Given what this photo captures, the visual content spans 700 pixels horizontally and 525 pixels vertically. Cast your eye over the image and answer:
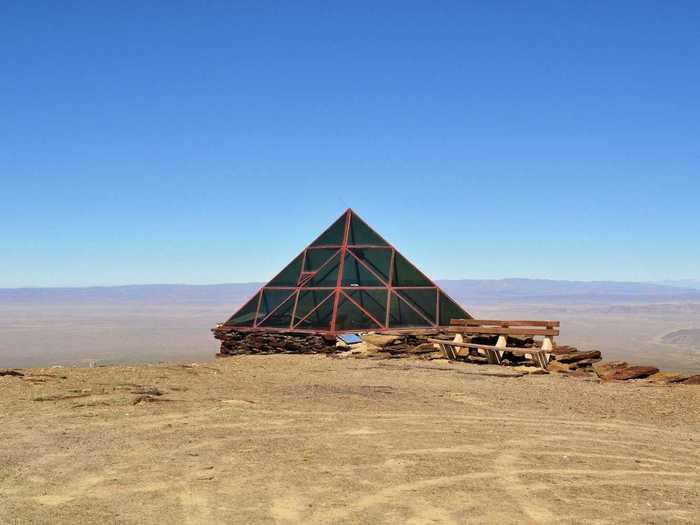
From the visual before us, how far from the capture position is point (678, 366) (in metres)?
46.6

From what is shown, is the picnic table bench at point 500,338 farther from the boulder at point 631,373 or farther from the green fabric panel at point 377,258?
the green fabric panel at point 377,258

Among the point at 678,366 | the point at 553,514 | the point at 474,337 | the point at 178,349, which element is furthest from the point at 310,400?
the point at 178,349

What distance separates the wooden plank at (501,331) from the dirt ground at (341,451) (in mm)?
3625

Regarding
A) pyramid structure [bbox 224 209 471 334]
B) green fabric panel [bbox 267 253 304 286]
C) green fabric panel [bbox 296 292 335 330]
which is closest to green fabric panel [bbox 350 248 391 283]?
pyramid structure [bbox 224 209 471 334]

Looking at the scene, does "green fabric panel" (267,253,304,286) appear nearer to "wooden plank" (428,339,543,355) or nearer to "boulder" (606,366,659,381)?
"wooden plank" (428,339,543,355)

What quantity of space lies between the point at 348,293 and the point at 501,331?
534cm

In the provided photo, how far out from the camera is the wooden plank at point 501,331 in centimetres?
1896

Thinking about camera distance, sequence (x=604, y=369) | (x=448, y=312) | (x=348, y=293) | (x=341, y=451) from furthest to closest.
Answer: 1. (x=448, y=312)
2. (x=348, y=293)
3. (x=604, y=369)
4. (x=341, y=451)

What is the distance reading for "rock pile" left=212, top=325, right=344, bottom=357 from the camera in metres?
→ 21.6

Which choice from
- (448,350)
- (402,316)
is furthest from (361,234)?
(448,350)

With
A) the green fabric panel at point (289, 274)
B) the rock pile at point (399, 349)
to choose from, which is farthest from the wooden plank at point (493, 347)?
the green fabric panel at point (289, 274)

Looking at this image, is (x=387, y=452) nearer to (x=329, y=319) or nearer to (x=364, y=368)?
(x=364, y=368)

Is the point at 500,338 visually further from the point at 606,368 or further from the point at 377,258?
the point at 377,258

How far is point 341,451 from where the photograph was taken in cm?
908
